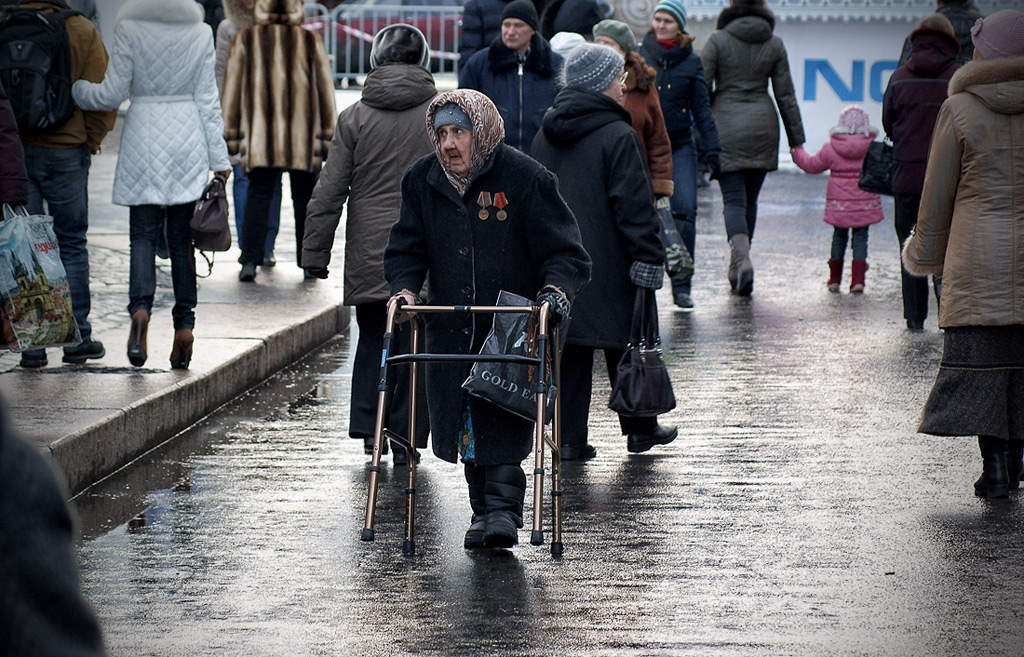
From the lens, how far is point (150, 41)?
807 cm

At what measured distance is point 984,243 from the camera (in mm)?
6234

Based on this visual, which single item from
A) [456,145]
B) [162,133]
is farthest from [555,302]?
[162,133]

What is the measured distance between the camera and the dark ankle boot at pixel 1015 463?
6414 millimetres

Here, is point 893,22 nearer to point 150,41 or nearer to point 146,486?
point 150,41

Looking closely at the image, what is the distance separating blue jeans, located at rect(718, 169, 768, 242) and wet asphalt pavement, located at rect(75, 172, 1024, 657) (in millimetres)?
3085

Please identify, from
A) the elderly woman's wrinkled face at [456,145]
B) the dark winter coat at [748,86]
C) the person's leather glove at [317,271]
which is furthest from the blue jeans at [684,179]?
the elderly woman's wrinkled face at [456,145]

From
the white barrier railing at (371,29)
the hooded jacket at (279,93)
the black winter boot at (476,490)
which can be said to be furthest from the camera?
the white barrier railing at (371,29)

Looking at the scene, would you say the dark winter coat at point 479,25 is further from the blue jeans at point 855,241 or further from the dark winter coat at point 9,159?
the dark winter coat at point 9,159

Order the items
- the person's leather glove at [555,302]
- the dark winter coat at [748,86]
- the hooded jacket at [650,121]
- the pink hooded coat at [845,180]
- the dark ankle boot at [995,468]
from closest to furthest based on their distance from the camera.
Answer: the person's leather glove at [555,302] → the dark ankle boot at [995,468] → the hooded jacket at [650,121] → the dark winter coat at [748,86] → the pink hooded coat at [845,180]

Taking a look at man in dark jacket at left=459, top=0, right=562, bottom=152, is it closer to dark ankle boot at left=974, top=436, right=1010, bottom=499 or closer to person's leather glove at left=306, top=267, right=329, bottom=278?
person's leather glove at left=306, top=267, right=329, bottom=278

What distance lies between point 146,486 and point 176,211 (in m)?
2.19

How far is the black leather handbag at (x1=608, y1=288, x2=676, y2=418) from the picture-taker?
22.8 feet

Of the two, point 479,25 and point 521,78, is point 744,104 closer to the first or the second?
point 479,25

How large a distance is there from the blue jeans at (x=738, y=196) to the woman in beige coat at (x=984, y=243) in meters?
5.46
